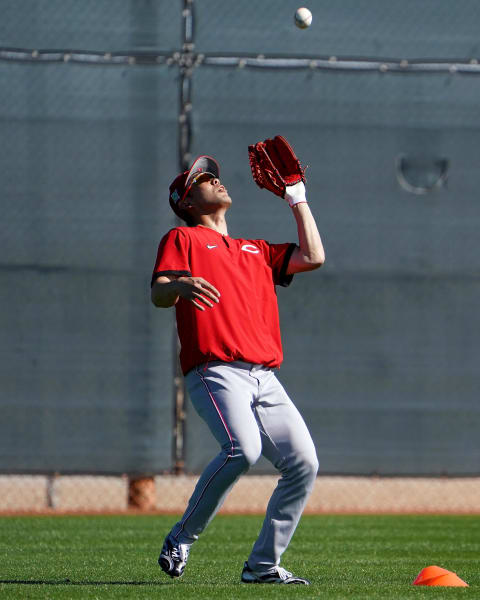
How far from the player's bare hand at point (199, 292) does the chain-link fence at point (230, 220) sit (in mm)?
3915

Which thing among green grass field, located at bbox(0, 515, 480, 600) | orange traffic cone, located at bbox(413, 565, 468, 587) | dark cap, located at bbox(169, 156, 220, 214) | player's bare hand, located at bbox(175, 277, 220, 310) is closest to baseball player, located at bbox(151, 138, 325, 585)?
player's bare hand, located at bbox(175, 277, 220, 310)

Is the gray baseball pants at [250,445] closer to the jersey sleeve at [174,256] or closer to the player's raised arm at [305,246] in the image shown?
the jersey sleeve at [174,256]

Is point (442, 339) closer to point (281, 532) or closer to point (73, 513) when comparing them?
point (73, 513)

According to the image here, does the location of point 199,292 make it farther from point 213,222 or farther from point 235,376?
Answer: point 213,222

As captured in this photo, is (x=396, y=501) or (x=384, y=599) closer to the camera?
(x=384, y=599)

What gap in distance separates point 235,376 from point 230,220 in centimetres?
400

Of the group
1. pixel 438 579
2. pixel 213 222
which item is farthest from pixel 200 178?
pixel 438 579

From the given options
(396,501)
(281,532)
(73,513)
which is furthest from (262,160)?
(396,501)

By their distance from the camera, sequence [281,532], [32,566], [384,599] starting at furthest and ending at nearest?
[32,566]
[281,532]
[384,599]

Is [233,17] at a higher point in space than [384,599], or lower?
higher

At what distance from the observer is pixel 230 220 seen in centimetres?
800

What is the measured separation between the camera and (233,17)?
8.10 meters

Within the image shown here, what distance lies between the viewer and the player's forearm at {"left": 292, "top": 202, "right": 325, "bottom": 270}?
4.37 meters

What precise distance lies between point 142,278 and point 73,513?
5.73ft
